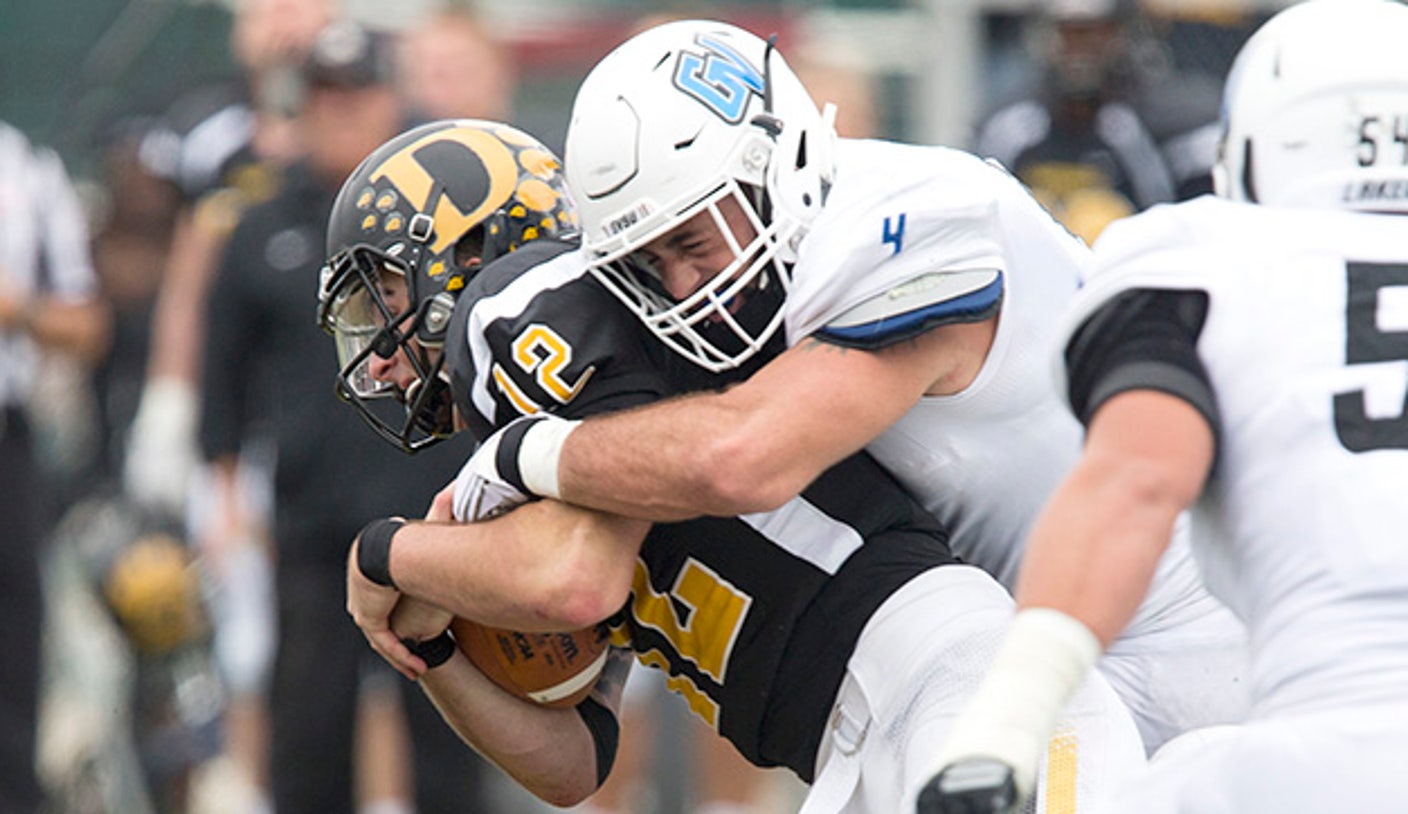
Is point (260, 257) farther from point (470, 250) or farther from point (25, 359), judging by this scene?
point (470, 250)

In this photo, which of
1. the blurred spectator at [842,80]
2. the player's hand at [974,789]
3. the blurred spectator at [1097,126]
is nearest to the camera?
the player's hand at [974,789]

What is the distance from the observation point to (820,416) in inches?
134

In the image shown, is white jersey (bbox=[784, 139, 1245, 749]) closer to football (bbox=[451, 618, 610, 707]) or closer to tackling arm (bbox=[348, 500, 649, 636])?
tackling arm (bbox=[348, 500, 649, 636])

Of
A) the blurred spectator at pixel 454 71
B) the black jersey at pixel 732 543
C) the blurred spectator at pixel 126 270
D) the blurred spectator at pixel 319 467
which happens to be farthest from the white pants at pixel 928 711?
the blurred spectator at pixel 126 270

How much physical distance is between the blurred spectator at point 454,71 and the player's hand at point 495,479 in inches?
157

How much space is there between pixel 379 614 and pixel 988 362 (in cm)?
99

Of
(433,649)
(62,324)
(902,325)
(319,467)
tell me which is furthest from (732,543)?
(62,324)

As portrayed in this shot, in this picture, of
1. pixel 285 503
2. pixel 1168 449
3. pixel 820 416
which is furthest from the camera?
pixel 285 503

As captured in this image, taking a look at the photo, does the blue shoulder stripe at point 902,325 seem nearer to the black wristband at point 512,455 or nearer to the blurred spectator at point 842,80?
the black wristband at point 512,455

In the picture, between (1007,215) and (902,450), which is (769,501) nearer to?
(902,450)

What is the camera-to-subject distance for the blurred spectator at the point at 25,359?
7.03 metres

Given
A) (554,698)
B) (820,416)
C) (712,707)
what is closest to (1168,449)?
(820,416)

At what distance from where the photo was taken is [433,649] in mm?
3916

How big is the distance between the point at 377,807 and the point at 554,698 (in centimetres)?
334
